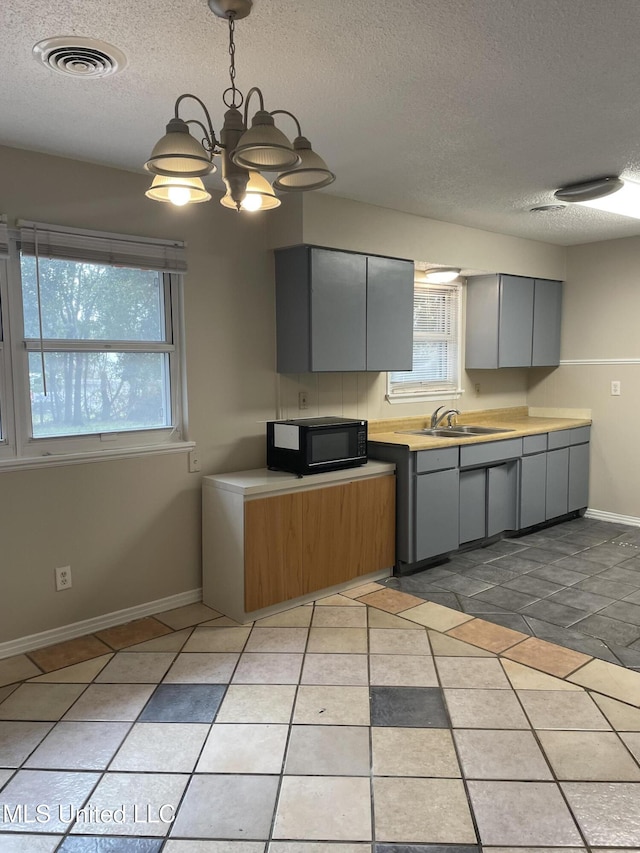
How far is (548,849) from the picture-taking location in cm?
180

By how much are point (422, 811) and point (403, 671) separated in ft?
2.88

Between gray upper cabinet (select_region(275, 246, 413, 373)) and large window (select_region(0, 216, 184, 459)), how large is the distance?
683 mm

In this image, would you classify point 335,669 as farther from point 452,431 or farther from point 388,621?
point 452,431

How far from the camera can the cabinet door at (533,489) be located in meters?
4.84

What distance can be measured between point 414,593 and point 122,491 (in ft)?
5.86

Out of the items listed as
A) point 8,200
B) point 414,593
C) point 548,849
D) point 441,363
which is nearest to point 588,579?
point 414,593

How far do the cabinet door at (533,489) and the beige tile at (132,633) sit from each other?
2.84 meters

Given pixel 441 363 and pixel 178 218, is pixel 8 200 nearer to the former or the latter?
pixel 178 218

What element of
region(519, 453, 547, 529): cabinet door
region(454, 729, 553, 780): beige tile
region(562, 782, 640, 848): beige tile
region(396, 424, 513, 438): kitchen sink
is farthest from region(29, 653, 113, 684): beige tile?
region(519, 453, 547, 529): cabinet door

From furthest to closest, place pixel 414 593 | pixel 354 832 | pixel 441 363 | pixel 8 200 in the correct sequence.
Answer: pixel 441 363
pixel 414 593
pixel 8 200
pixel 354 832

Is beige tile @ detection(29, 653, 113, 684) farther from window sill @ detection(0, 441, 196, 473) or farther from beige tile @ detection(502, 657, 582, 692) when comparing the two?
beige tile @ detection(502, 657, 582, 692)

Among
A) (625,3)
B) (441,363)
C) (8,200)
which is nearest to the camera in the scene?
(625,3)

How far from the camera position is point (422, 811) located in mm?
1964

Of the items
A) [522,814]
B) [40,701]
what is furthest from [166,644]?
[522,814]
